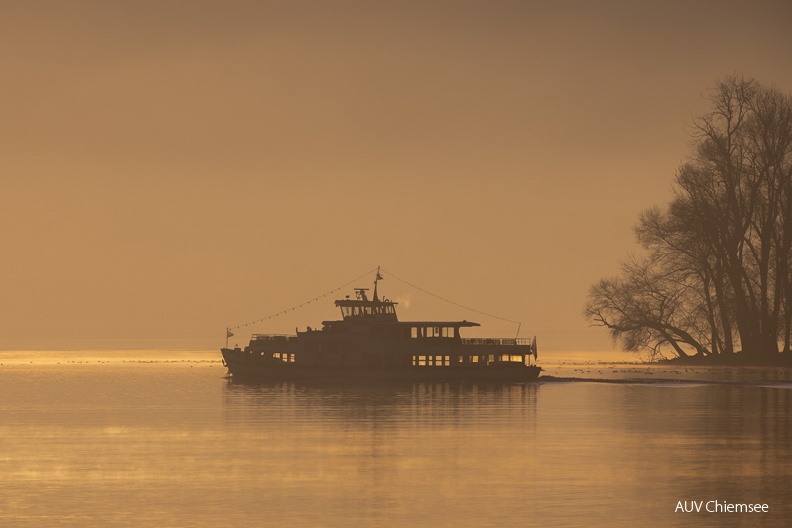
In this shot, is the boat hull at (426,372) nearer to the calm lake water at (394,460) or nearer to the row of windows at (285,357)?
the row of windows at (285,357)

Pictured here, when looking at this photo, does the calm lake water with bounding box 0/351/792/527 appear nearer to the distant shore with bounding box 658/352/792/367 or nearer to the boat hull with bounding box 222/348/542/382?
the boat hull with bounding box 222/348/542/382

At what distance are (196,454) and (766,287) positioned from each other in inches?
2878

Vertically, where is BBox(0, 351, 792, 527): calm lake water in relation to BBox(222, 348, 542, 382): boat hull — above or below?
below

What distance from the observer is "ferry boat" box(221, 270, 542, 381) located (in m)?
105

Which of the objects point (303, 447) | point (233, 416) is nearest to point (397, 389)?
point (233, 416)

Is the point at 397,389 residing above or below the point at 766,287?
below

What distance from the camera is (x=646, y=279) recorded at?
121938mm

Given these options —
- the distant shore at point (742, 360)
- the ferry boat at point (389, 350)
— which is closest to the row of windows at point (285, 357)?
the ferry boat at point (389, 350)

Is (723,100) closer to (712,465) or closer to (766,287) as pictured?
(766,287)

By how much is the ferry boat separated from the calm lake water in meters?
19.0

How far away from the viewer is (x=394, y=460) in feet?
155

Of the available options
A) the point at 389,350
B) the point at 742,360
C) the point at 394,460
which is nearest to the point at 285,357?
the point at 389,350

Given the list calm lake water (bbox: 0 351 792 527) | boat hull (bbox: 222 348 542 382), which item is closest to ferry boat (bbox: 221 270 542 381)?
boat hull (bbox: 222 348 542 382)

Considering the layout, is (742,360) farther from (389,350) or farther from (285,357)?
(285,357)
